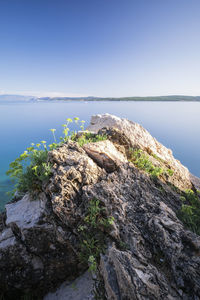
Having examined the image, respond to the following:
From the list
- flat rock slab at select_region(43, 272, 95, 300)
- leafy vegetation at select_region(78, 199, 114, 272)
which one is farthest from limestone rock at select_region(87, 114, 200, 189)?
flat rock slab at select_region(43, 272, 95, 300)

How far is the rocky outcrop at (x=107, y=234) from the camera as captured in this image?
2635 mm

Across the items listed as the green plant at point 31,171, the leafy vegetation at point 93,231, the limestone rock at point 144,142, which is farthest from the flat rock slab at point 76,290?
the limestone rock at point 144,142

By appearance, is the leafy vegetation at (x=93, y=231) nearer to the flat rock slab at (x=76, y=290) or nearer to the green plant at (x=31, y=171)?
the flat rock slab at (x=76, y=290)

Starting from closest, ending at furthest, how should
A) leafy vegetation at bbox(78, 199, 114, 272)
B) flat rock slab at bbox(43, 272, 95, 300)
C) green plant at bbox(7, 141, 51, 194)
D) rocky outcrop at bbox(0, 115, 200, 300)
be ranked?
rocky outcrop at bbox(0, 115, 200, 300)
leafy vegetation at bbox(78, 199, 114, 272)
flat rock slab at bbox(43, 272, 95, 300)
green plant at bbox(7, 141, 51, 194)

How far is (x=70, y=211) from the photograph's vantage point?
3699 mm

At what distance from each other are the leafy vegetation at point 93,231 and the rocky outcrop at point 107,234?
0.29 ft

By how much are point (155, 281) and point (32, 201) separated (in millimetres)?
3938

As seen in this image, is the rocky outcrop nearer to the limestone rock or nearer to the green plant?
the green plant

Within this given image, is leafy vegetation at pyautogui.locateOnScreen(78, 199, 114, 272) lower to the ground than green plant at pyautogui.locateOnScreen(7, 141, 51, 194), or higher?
lower

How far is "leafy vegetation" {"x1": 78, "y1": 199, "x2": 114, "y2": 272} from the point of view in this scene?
3.29 m

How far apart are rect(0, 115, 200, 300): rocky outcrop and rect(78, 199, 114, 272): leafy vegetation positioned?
0.09 m

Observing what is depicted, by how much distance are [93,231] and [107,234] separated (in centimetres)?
35

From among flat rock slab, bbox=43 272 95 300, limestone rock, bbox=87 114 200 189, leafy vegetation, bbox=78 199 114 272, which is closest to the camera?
leafy vegetation, bbox=78 199 114 272

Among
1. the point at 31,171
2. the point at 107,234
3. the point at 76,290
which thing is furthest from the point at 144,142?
the point at 76,290
